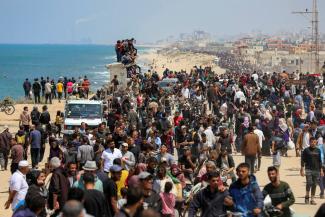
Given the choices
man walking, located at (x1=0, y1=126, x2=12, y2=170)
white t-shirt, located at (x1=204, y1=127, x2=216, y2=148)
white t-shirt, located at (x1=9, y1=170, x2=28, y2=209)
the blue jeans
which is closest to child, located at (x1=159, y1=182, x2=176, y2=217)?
white t-shirt, located at (x1=9, y1=170, x2=28, y2=209)

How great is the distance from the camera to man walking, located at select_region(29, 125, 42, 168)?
720 inches

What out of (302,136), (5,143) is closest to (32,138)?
(5,143)

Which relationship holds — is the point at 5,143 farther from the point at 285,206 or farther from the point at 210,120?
the point at 285,206

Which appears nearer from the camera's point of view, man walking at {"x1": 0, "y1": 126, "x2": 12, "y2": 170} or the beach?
the beach

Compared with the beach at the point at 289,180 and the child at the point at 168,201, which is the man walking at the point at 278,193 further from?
the beach at the point at 289,180

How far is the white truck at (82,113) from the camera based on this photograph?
77.3 ft

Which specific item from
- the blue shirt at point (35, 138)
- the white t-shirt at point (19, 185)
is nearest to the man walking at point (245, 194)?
the white t-shirt at point (19, 185)

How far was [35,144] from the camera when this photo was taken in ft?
60.3

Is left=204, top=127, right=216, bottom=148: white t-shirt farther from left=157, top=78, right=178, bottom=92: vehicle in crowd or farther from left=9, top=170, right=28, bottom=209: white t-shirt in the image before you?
left=157, top=78, right=178, bottom=92: vehicle in crowd

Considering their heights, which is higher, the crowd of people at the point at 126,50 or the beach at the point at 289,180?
the crowd of people at the point at 126,50

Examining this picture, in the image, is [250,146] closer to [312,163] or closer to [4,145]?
[312,163]

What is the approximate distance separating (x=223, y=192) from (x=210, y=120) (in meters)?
10.4

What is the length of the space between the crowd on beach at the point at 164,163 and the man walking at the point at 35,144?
2cm

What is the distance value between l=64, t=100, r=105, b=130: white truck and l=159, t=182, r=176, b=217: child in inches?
511
